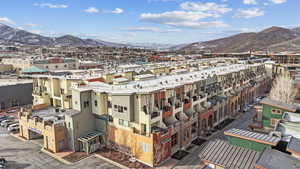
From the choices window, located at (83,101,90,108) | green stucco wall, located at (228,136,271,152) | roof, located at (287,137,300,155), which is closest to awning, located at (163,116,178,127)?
window, located at (83,101,90,108)

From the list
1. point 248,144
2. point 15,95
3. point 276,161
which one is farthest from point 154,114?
point 15,95

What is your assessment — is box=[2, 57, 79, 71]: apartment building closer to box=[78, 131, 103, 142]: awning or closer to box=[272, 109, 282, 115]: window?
box=[78, 131, 103, 142]: awning

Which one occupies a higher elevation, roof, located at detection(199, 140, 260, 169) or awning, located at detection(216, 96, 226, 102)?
awning, located at detection(216, 96, 226, 102)

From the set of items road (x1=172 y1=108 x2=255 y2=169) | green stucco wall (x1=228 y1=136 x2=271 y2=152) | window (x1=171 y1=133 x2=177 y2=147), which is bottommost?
road (x1=172 y1=108 x2=255 y2=169)

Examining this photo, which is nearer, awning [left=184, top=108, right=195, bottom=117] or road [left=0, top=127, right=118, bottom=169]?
road [left=0, top=127, right=118, bottom=169]

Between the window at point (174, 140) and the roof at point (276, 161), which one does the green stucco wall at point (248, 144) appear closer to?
the roof at point (276, 161)

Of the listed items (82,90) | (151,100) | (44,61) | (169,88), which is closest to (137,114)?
(151,100)

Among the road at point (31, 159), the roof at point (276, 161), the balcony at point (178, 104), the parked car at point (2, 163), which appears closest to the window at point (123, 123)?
the road at point (31, 159)

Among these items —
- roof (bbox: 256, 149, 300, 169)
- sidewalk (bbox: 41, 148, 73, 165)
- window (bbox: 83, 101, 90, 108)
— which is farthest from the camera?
window (bbox: 83, 101, 90, 108)
